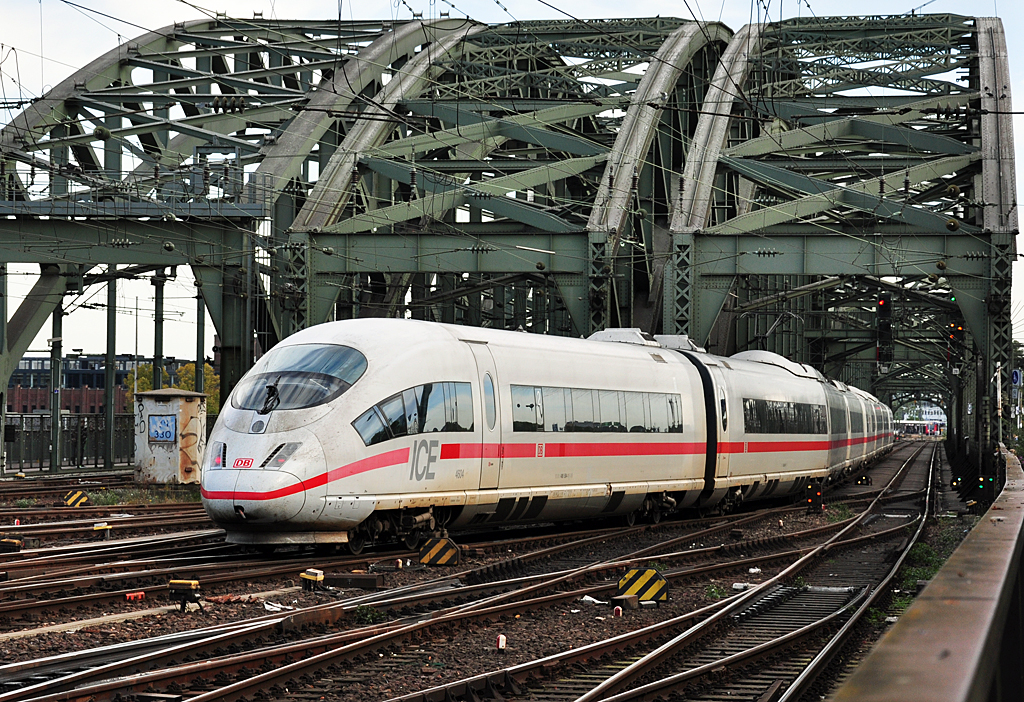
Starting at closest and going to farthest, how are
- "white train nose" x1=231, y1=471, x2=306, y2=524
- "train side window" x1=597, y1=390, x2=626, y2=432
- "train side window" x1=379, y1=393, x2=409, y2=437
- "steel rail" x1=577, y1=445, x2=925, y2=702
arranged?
"steel rail" x1=577, y1=445, x2=925, y2=702, "white train nose" x1=231, y1=471, x2=306, y2=524, "train side window" x1=379, y1=393, x2=409, y2=437, "train side window" x1=597, y1=390, x2=626, y2=432

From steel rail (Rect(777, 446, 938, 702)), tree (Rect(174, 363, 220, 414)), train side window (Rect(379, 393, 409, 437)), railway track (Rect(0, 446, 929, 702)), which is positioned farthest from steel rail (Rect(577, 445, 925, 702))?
tree (Rect(174, 363, 220, 414))

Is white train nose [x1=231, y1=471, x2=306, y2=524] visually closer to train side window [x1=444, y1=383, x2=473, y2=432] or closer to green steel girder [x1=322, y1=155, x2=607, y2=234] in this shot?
train side window [x1=444, y1=383, x2=473, y2=432]

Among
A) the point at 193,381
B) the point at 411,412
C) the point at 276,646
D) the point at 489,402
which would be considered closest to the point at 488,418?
the point at 489,402

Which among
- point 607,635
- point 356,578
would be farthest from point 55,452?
point 607,635

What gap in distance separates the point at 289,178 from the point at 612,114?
79.9 ft

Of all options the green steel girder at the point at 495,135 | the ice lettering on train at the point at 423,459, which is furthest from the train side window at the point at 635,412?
the green steel girder at the point at 495,135

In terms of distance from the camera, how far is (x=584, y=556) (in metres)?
17.4

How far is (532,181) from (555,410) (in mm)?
18293

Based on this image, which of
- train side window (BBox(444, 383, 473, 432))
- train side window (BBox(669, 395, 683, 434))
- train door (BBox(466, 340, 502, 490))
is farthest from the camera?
train side window (BBox(669, 395, 683, 434))

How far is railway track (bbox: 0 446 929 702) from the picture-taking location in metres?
8.16

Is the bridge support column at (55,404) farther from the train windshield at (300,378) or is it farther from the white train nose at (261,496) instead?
the white train nose at (261,496)

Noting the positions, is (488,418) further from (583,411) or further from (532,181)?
(532,181)

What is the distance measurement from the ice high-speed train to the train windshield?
2 centimetres

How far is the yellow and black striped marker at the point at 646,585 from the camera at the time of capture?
13.2 m
